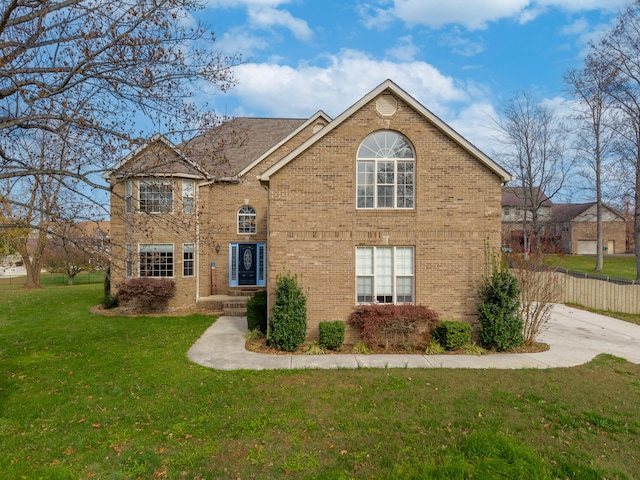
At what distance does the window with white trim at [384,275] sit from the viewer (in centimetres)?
1075

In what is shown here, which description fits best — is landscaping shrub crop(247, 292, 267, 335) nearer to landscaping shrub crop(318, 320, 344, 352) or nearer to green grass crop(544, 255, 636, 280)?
landscaping shrub crop(318, 320, 344, 352)

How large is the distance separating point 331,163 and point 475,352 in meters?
6.52

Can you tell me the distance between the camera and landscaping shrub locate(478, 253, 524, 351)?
1004 cm

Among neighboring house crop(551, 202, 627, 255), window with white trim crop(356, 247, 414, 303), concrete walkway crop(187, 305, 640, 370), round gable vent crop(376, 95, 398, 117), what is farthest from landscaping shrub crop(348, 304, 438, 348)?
neighboring house crop(551, 202, 627, 255)

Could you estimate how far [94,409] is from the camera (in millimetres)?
6336

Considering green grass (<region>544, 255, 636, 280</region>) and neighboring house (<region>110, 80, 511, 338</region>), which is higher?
neighboring house (<region>110, 80, 511, 338</region>)

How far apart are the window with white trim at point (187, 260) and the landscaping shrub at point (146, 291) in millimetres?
816

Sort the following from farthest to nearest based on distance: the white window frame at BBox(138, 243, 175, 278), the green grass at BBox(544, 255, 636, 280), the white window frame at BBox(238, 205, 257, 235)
Answer: the green grass at BBox(544, 255, 636, 280), the white window frame at BBox(238, 205, 257, 235), the white window frame at BBox(138, 243, 175, 278)

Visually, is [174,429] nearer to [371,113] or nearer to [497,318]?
[497,318]

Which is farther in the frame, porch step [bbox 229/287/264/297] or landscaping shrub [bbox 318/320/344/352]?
porch step [bbox 229/287/264/297]

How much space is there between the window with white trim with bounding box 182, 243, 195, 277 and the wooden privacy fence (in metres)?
15.3

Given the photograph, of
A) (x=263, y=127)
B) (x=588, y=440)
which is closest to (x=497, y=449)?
(x=588, y=440)

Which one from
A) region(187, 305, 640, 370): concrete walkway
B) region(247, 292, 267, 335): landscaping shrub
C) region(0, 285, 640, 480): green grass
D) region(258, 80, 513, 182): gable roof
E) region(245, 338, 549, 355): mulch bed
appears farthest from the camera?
region(247, 292, 267, 335): landscaping shrub

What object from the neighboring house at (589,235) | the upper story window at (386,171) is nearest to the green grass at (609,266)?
the neighboring house at (589,235)
